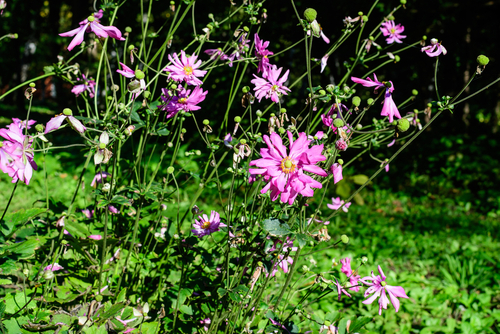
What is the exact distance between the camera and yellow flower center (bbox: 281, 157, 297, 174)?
858 mm

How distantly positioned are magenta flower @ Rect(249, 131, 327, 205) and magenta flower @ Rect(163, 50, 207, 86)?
1.25 feet

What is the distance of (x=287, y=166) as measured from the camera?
87 cm

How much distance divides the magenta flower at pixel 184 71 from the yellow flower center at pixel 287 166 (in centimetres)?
41

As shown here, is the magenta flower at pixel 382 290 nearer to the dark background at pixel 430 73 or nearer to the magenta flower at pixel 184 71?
the magenta flower at pixel 184 71

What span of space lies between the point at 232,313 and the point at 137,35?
572 cm

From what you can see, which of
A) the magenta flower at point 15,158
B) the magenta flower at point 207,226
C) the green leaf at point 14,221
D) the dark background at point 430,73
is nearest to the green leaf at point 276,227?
the magenta flower at point 207,226

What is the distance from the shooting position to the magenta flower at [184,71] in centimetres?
108

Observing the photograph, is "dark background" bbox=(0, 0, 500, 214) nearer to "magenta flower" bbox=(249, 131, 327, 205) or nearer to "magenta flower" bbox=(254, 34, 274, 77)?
"magenta flower" bbox=(254, 34, 274, 77)

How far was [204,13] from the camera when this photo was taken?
4.88m

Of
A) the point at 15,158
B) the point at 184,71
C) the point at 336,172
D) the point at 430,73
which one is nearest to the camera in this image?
the point at 15,158

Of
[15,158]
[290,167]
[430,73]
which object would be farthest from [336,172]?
[430,73]

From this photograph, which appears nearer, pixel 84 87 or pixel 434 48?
pixel 434 48

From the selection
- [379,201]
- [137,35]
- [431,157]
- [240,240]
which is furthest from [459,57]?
[240,240]

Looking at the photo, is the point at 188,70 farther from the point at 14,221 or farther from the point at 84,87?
the point at 14,221
